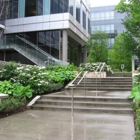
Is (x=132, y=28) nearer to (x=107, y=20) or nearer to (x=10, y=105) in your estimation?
(x=10, y=105)

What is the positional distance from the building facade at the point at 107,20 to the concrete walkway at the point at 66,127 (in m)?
56.6

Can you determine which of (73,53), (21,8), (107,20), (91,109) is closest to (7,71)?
(91,109)

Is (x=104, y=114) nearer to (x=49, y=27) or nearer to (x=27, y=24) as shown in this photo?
(x=49, y=27)

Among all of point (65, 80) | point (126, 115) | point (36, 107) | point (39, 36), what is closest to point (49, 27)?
point (39, 36)

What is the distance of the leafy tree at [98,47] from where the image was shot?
25.1 meters

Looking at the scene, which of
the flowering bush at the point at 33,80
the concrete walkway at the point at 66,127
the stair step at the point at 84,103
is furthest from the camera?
the flowering bush at the point at 33,80

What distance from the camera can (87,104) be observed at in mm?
8352

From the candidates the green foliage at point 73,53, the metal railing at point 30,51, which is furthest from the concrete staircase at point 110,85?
the green foliage at point 73,53

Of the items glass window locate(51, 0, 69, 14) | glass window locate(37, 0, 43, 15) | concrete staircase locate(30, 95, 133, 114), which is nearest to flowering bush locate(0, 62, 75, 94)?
concrete staircase locate(30, 95, 133, 114)

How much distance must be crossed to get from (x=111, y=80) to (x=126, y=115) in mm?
6951

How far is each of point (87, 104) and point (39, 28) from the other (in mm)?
18957

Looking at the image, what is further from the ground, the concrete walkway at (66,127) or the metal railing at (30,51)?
the metal railing at (30,51)

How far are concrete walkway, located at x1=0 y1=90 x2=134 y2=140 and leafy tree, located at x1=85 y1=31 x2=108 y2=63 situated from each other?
18.3 meters

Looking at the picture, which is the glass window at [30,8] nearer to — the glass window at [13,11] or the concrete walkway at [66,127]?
the glass window at [13,11]
